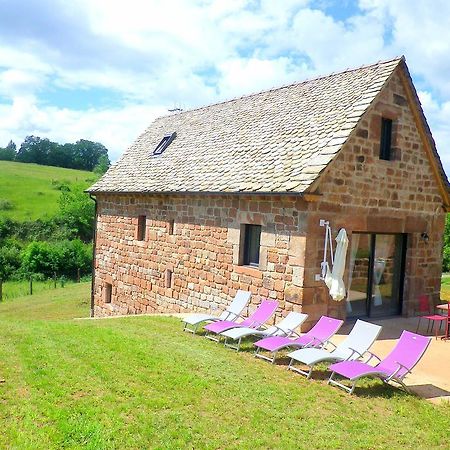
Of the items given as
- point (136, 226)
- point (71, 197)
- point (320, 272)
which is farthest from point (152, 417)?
point (71, 197)

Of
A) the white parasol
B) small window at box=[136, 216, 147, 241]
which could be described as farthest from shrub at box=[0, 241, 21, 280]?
the white parasol

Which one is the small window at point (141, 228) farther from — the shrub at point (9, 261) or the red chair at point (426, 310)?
the shrub at point (9, 261)

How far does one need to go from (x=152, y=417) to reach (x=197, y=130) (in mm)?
13940

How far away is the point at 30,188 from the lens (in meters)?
56.5

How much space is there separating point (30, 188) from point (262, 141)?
48203 mm

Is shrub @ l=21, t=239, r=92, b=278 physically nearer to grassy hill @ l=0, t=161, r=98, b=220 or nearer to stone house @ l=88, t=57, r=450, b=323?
grassy hill @ l=0, t=161, r=98, b=220

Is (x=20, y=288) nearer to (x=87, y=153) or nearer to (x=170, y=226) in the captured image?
(x=170, y=226)

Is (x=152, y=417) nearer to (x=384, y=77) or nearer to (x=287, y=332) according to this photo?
(x=287, y=332)

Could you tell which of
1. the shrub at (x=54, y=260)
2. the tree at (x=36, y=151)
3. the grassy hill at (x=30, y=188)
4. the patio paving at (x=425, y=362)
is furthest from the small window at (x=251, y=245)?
the tree at (x=36, y=151)

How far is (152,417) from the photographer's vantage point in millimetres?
6305

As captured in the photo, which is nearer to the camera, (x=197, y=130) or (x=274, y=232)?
(x=274, y=232)

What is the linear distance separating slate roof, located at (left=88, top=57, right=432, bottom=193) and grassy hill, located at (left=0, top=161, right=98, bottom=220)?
33.2 meters

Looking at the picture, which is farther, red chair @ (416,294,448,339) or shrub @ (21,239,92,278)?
shrub @ (21,239,92,278)

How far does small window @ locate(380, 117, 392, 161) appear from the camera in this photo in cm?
1326
